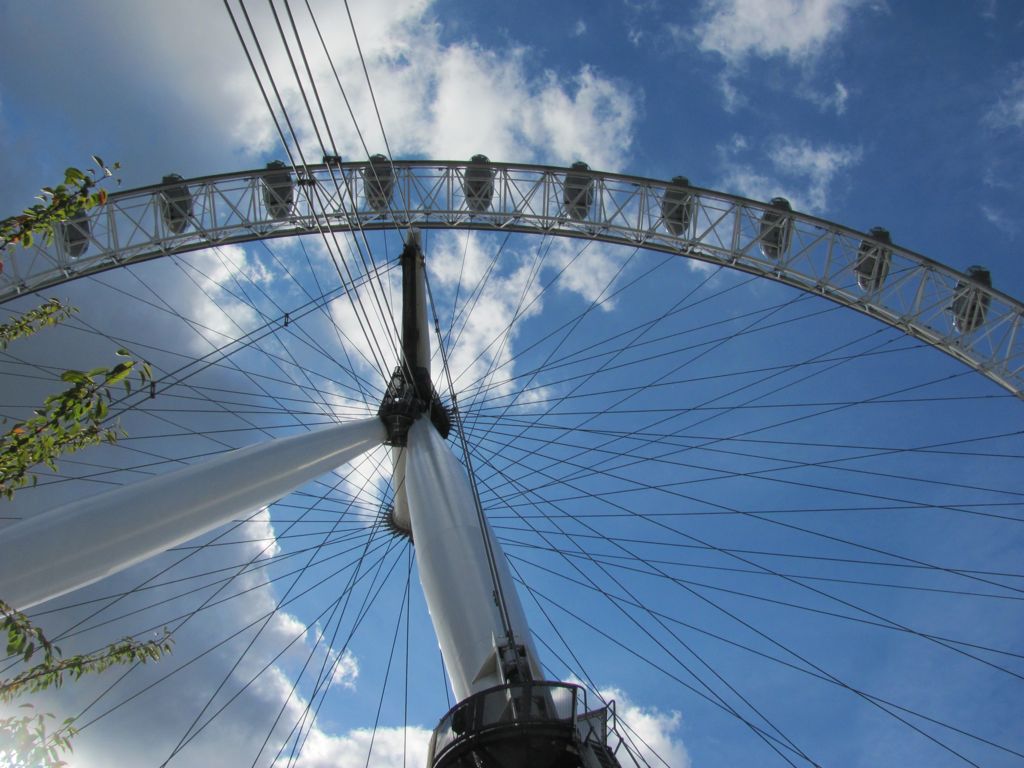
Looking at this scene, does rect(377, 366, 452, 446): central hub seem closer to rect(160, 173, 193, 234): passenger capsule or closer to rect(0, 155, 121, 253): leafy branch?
rect(160, 173, 193, 234): passenger capsule

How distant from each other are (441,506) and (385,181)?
11.5 m

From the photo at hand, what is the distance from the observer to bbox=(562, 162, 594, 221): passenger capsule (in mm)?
20078

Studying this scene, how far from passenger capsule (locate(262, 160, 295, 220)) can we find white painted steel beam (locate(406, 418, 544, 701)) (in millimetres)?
9948

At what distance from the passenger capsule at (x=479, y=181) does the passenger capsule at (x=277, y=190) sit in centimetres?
454

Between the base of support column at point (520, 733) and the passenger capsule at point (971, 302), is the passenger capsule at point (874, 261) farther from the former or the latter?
the base of support column at point (520, 733)

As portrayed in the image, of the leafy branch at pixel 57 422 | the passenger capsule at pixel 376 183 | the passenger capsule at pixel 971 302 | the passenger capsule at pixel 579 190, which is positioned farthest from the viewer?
the passenger capsule at pixel 376 183

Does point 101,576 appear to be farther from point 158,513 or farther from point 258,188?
point 258,188

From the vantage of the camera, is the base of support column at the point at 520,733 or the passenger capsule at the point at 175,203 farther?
the passenger capsule at the point at 175,203

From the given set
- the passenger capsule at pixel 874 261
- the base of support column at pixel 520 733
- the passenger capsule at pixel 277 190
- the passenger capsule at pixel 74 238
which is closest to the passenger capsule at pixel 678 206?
the passenger capsule at pixel 874 261

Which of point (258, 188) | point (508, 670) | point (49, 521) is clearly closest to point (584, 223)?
point (258, 188)

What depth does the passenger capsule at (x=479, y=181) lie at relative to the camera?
20.3 metres

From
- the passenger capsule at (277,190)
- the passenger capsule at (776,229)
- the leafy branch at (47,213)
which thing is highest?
the passenger capsule at (277,190)

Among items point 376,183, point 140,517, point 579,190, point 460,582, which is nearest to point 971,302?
point 579,190

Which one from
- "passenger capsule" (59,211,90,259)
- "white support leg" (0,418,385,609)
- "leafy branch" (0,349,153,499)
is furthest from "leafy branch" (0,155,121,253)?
"passenger capsule" (59,211,90,259)
